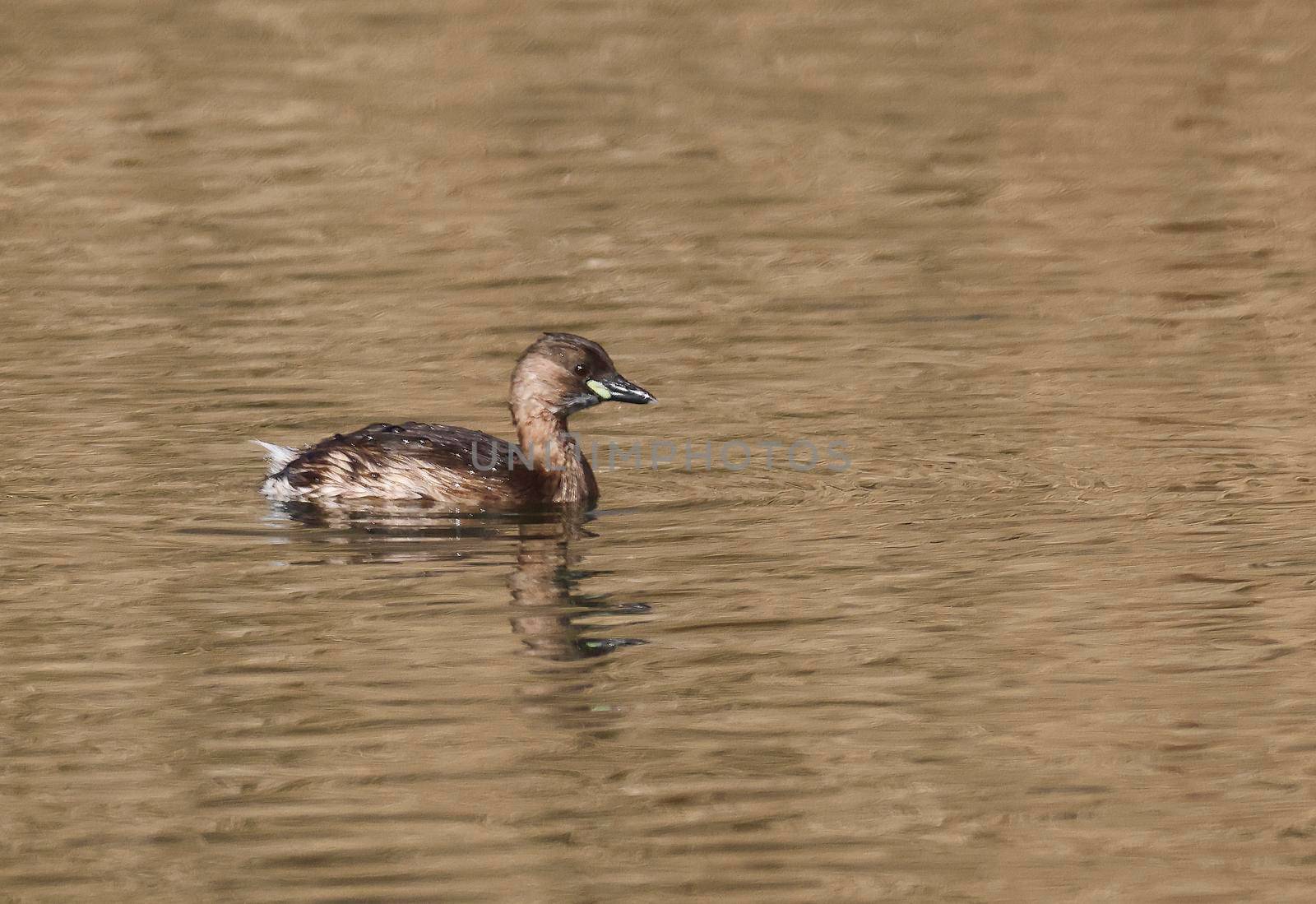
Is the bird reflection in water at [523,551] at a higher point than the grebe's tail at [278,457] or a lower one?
lower

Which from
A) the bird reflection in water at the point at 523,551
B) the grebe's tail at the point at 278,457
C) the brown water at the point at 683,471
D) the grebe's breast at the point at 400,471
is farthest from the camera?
the grebe's tail at the point at 278,457

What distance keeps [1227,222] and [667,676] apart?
9.63 metres

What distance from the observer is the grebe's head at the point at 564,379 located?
12.0 meters

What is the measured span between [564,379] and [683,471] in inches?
28.5

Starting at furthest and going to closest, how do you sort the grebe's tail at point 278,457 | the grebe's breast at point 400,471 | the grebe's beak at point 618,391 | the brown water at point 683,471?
the grebe's beak at point 618,391, the grebe's tail at point 278,457, the grebe's breast at point 400,471, the brown water at point 683,471

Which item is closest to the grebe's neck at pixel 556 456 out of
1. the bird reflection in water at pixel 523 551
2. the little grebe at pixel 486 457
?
the little grebe at pixel 486 457

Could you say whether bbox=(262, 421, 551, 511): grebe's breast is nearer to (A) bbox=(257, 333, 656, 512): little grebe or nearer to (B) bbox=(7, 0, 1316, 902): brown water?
(A) bbox=(257, 333, 656, 512): little grebe

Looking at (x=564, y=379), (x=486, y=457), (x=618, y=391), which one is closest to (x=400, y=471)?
(x=486, y=457)

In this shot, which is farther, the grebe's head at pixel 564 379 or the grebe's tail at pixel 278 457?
the grebe's head at pixel 564 379

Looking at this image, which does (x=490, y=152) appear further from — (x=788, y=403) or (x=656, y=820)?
(x=656, y=820)

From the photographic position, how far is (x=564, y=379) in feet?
39.5

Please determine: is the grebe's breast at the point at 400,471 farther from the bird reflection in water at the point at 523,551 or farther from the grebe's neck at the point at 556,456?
the grebe's neck at the point at 556,456

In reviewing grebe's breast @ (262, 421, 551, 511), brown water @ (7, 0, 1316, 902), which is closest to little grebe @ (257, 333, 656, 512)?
grebe's breast @ (262, 421, 551, 511)

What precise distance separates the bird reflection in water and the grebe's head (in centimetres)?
65
